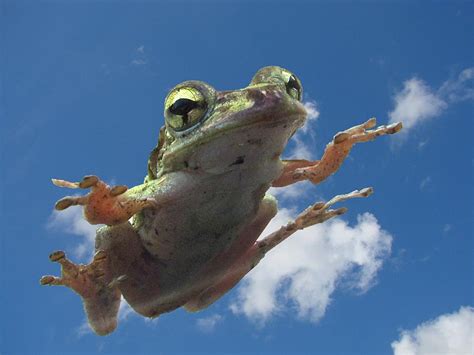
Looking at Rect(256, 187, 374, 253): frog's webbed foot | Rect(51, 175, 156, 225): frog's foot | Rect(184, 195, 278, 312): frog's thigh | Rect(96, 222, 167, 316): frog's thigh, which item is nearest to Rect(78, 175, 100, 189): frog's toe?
Rect(51, 175, 156, 225): frog's foot

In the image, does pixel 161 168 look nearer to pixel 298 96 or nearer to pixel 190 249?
pixel 190 249

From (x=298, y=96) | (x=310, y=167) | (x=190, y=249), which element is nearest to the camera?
(x=298, y=96)

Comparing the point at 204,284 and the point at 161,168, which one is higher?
the point at 161,168

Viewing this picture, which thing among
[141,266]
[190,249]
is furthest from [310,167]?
[141,266]

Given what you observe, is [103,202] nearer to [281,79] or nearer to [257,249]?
[281,79]

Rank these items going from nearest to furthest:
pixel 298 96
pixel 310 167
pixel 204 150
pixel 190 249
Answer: pixel 204 150, pixel 298 96, pixel 190 249, pixel 310 167

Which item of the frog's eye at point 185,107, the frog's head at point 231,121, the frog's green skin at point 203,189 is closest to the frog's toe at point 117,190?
the frog's green skin at point 203,189

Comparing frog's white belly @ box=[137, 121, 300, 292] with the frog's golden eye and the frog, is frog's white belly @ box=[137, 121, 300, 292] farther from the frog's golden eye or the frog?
the frog's golden eye
